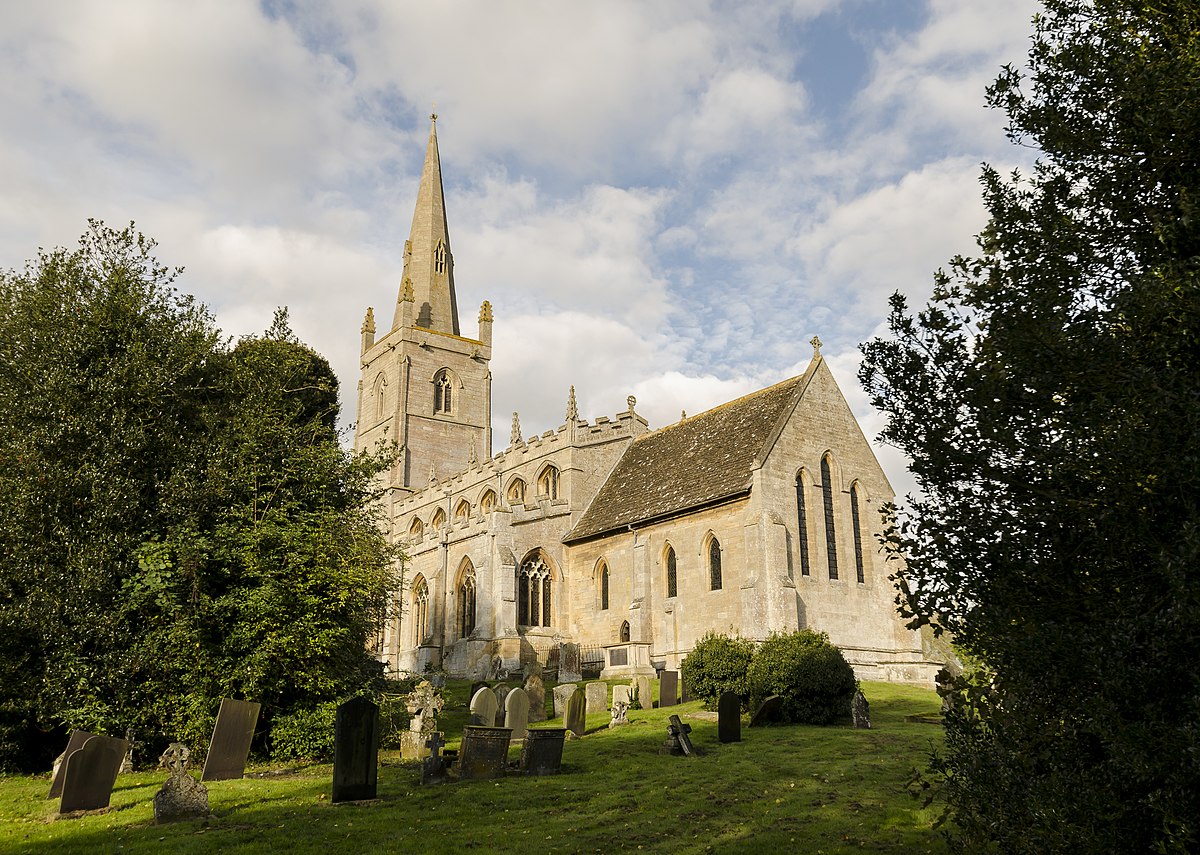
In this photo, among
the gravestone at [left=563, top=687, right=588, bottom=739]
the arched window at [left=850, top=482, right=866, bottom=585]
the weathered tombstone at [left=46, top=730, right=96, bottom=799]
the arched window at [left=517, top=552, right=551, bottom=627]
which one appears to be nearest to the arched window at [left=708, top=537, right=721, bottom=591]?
the arched window at [left=850, top=482, right=866, bottom=585]

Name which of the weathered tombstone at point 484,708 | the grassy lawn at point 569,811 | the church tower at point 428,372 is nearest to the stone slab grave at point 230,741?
the grassy lawn at point 569,811

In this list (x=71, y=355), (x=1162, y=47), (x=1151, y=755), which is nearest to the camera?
(x=1151, y=755)

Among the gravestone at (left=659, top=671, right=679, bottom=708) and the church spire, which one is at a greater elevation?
the church spire

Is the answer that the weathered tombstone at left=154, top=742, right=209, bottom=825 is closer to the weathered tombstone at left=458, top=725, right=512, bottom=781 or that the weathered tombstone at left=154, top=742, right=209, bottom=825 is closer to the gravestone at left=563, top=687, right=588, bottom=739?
the weathered tombstone at left=458, top=725, right=512, bottom=781

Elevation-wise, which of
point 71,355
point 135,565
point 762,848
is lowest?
point 762,848

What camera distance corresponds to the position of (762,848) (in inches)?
354

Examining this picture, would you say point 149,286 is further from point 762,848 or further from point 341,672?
point 762,848

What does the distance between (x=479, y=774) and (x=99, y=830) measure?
Result: 5187 mm

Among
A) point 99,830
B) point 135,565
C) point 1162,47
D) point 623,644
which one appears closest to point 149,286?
point 135,565

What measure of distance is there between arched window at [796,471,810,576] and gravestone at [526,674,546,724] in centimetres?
1191

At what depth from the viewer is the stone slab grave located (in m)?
12.9

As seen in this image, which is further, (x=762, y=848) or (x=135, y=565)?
(x=135, y=565)

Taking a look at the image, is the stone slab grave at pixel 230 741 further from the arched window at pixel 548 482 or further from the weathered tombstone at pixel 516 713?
the arched window at pixel 548 482

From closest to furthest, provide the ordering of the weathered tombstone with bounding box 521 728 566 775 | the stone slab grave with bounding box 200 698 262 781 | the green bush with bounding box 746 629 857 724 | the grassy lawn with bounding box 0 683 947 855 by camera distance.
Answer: the grassy lawn with bounding box 0 683 947 855 < the stone slab grave with bounding box 200 698 262 781 < the weathered tombstone with bounding box 521 728 566 775 < the green bush with bounding box 746 629 857 724
